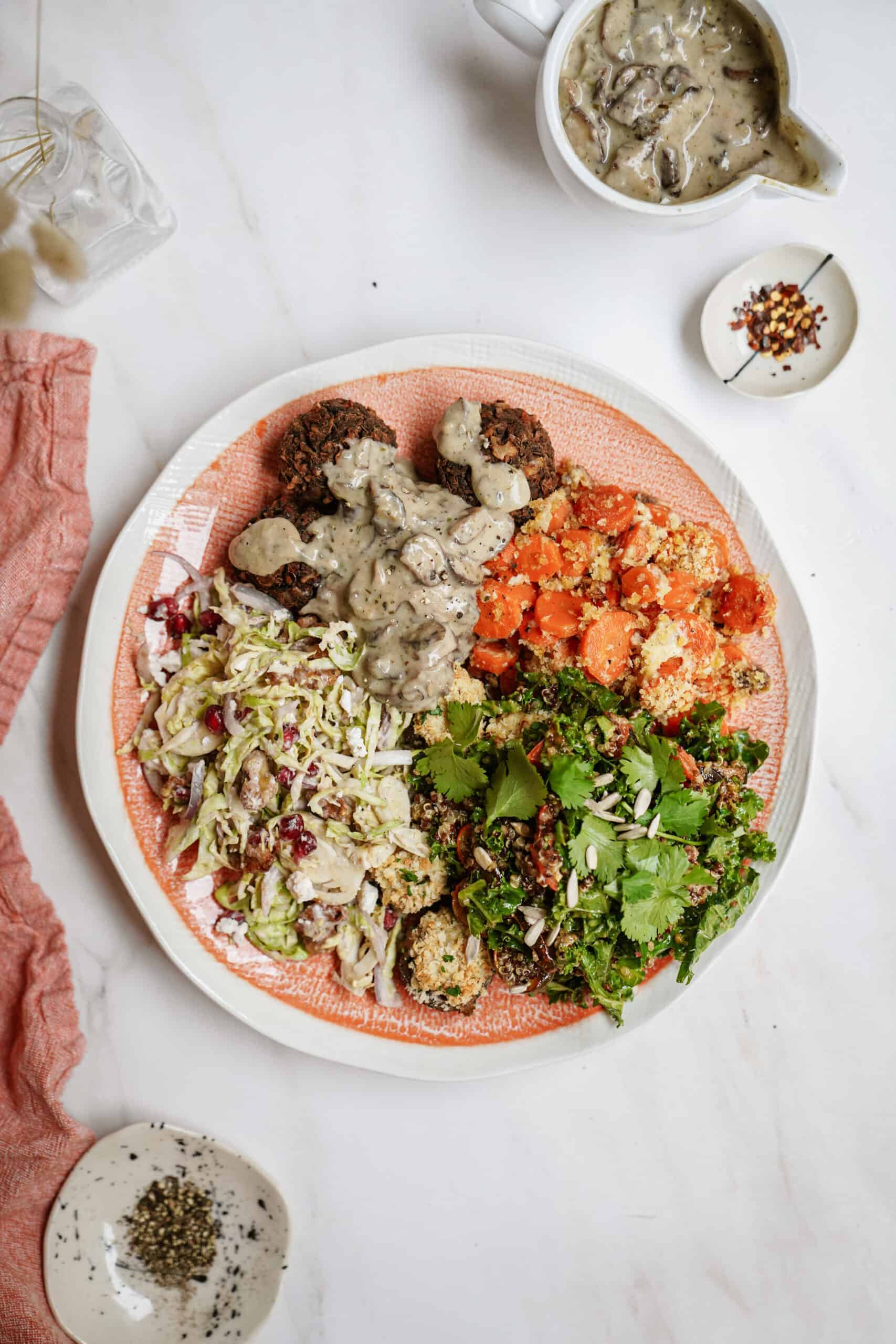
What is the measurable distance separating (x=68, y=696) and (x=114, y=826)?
56 centimetres

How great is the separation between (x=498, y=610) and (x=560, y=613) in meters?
0.20

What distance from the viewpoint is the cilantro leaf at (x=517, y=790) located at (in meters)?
2.79

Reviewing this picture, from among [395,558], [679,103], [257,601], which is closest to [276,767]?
[257,601]

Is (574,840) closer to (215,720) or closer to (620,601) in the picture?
(620,601)

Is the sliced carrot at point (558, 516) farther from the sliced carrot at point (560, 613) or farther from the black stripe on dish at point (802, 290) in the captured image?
the black stripe on dish at point (802, 290)

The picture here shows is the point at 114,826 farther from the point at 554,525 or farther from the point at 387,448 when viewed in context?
the point at 554,525

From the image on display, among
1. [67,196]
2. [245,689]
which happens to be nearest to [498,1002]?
[245,689]

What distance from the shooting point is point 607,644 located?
2.91m

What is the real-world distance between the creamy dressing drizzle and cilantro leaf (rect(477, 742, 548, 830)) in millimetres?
789

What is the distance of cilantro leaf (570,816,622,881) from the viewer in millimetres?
2750

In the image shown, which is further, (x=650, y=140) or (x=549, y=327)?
(x=549, y=327)

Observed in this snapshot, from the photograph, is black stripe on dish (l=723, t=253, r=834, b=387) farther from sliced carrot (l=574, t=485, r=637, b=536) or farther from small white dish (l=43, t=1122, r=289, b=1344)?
small white dish (l=43, t=1122, r=289, b=1344)

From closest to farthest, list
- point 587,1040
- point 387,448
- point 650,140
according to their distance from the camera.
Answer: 1. point 650,140
2. point 387,448
3. point 587,1040

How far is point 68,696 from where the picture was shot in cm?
324
